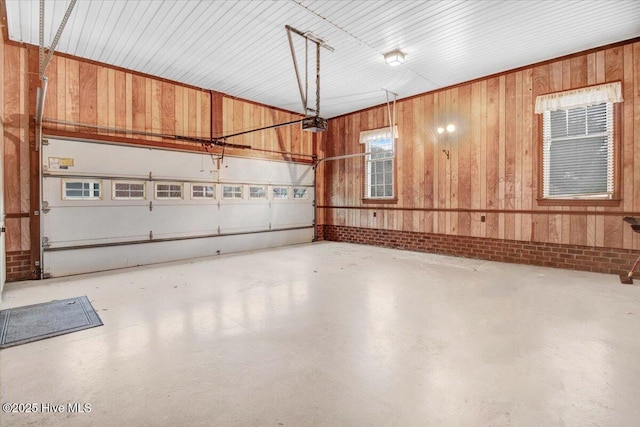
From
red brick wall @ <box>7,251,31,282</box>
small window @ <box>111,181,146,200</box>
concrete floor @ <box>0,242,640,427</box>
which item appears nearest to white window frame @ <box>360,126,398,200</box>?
concrete floor @ <box>0,242,640,427</box>

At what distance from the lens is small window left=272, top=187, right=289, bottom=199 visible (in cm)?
775

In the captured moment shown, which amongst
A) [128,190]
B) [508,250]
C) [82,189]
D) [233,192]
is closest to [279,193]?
[233,192]

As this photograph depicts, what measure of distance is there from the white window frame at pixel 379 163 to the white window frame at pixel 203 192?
3.66m

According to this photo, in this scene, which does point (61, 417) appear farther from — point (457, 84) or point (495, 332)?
point (457, 84)

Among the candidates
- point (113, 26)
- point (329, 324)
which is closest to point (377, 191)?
point (329, 324)

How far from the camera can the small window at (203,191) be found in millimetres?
6281

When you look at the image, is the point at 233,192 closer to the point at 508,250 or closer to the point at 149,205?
the point at 149,205

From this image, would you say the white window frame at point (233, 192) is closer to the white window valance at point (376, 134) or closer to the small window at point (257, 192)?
the small window at point (257, 192)

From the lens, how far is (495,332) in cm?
266

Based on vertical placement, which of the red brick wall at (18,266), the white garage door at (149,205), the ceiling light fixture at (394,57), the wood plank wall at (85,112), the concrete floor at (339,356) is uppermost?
the ceiling light fixture at (394,57)

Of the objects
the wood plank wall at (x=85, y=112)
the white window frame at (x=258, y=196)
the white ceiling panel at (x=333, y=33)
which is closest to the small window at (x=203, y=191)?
the wood plank wall at (x=85, y=112)

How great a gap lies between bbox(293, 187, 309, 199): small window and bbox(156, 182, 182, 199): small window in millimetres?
2992

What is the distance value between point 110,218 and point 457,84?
23.0ft

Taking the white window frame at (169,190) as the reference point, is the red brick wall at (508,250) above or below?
below
